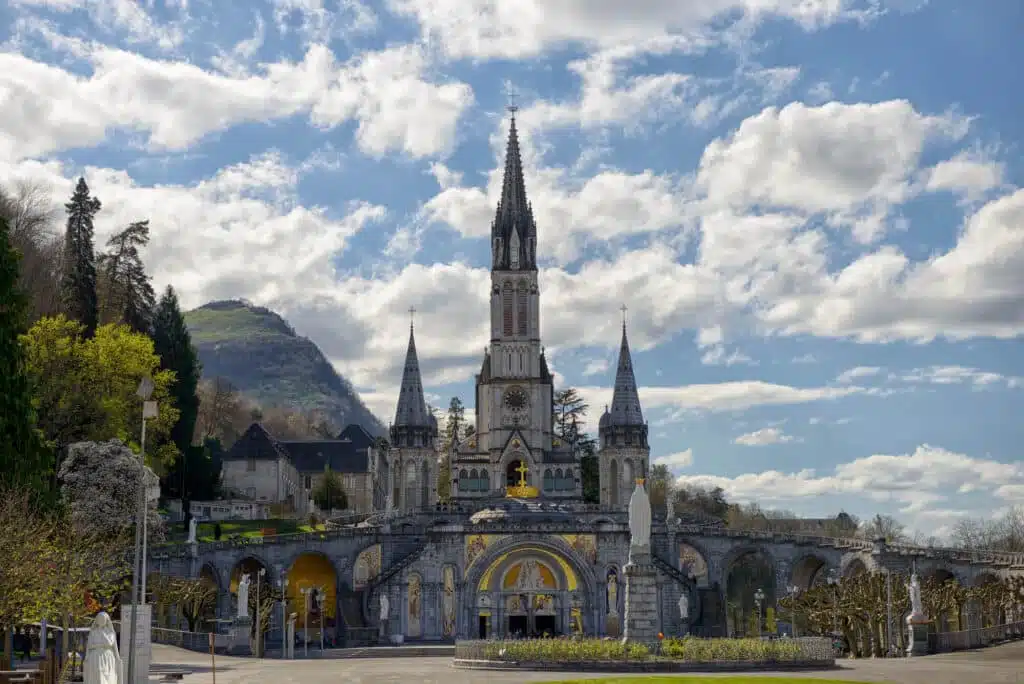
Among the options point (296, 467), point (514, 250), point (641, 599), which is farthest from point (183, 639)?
point (296, 467)

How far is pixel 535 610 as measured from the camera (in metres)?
87.2

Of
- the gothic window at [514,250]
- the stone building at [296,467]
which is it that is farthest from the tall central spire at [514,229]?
the stone building at [296,467]

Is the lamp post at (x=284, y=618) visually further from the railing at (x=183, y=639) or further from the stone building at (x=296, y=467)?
the stone building at (x=296, y=467)

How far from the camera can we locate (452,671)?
4828 cm

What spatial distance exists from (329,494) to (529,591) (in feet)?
154

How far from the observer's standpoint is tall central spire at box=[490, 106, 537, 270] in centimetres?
11669

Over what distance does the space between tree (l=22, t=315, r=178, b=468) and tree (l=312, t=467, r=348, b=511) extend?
54776 mm

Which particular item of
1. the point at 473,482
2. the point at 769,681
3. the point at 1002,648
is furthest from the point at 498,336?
the point at 769,681

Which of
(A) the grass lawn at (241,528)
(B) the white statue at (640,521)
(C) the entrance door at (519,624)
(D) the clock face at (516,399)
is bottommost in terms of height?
(C) the entrance door at (519,624)

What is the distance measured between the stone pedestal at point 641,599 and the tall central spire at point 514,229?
233ft

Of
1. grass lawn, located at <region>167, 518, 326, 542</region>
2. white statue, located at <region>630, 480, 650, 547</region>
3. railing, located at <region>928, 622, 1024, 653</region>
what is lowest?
railing, located at <region>928, 622, 1024, 653</region>

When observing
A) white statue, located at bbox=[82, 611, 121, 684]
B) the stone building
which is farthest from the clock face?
white statue, located at bbox=[82, 611, 121, 684]

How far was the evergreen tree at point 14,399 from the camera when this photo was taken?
49062 mm

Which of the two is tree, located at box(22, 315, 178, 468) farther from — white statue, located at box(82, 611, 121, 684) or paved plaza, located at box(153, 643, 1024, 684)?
white statue, located at box(82, 611, 121, 684)
